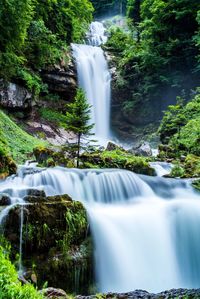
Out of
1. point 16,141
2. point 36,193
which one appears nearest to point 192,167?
point 36,193

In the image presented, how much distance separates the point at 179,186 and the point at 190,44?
16.1 m

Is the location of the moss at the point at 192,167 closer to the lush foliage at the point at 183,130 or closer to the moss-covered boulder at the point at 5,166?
the lush foliage at the point at 183,130

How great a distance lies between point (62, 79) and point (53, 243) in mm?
18449

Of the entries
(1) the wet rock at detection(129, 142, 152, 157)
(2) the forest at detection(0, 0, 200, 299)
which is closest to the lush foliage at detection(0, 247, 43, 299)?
(2) the forest at detection(0, 0, 200, 299)

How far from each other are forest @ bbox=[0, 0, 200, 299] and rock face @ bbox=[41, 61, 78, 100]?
0.07 metres

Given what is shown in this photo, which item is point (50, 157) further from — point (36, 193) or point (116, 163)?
point (36, 193)

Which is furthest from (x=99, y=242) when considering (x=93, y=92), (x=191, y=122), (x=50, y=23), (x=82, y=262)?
(x=50, y=23)

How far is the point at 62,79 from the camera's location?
23.7m

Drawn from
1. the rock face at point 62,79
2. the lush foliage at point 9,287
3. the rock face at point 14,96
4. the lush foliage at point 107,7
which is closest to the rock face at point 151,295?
the lush foliage at point 9,287

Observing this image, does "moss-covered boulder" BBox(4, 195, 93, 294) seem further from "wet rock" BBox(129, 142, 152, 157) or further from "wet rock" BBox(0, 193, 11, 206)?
"wet rock" BBox(129, 142, 152, 157)

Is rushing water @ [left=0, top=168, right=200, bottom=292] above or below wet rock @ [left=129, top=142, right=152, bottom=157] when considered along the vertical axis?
below

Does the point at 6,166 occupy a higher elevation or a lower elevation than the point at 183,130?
lower

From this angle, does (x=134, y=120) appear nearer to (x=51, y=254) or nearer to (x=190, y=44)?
(x=190, y=44)

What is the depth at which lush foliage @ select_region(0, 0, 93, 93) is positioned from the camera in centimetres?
1641
